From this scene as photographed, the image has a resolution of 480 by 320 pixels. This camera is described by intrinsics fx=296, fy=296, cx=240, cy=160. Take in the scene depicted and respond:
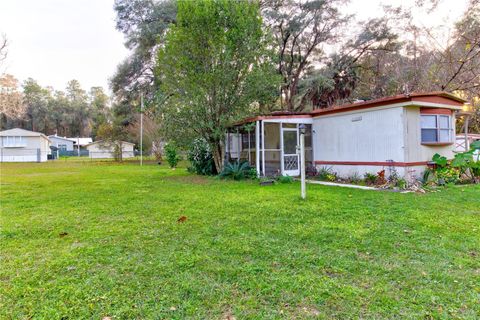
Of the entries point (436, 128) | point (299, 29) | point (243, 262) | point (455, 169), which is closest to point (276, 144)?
point (436, 128)

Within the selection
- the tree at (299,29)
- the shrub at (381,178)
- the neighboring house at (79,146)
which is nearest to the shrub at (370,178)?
the shrub at (381,178)

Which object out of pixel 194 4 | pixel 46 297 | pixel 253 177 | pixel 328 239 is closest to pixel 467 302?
pixel 328 239

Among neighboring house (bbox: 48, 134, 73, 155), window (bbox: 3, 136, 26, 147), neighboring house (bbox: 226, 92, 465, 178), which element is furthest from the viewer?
neighboring house (bbox: 48, 134, 73, 155)

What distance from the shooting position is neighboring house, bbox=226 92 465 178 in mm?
8891

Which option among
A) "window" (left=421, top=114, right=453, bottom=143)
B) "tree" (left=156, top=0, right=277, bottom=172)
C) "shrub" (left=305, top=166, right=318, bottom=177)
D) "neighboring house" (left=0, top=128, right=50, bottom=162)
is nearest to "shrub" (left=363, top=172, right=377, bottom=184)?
"window" (left=421, top=114, right=453, bottom=143)

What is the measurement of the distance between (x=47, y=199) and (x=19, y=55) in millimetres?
24166

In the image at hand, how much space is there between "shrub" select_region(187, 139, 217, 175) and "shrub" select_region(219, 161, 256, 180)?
1.69 meters

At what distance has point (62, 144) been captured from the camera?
47.6 m

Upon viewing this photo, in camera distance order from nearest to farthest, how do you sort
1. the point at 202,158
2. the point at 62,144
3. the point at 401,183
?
the point at 401,183 → the point at 202,158 → the point at 62,144

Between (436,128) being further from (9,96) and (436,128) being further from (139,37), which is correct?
(9,96)

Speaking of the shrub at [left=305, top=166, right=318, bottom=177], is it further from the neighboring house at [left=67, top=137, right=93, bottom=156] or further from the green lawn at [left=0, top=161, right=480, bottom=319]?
the neighboring house at [left=67, top=137, right=93, bottom=156]

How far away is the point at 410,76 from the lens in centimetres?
1734

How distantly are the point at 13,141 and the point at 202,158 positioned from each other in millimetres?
27436

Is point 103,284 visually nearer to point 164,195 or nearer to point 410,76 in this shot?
point 164,195
